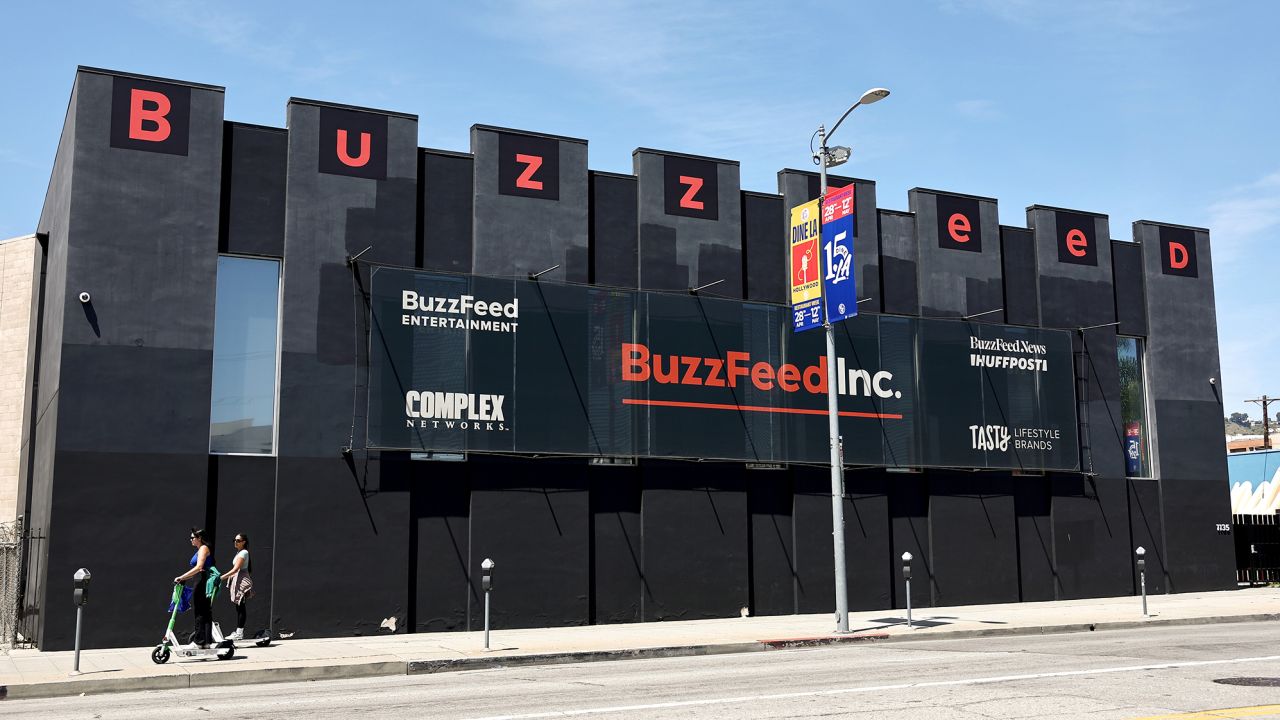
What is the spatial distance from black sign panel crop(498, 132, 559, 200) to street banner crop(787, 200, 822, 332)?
5.36 metres

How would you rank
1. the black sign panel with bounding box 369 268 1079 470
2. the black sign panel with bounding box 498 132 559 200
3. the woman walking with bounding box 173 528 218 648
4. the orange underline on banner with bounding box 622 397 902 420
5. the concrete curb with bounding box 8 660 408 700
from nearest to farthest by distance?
the concrete curb with bounding box 8 660 408 700 → the woman walking with bounding box 173 528 218 648 → the black sign panel with bounding box 369 268 1079 470 → the black sign panel with bounding box 498 132 559 200 → the orange underline on banner with bounding box 622 397 902 420

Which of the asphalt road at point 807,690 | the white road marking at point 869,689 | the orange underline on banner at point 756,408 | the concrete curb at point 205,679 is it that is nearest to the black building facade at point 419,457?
the orange underline on banner at point 756,408

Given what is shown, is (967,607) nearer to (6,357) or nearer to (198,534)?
(198,534)

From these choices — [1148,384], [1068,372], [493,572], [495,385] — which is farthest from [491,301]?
[1148,384]

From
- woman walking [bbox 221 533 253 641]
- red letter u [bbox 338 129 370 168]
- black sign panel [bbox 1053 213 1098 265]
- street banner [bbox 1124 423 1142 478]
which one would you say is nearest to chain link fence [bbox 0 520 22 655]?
woman walking [bbox 221 533 253 641]

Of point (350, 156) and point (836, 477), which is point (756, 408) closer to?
point (836, 477)

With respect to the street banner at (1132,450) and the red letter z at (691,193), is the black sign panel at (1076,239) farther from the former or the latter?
the red letter z at (691,193)

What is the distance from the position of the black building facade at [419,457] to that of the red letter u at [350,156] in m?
0.05

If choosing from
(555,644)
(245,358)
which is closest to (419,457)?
(245,358)

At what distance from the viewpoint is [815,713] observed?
1055cm

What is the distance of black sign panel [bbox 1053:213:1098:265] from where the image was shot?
30.0m

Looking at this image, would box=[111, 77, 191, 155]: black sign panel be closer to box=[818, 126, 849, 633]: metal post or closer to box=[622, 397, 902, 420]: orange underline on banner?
box=[622, 397, 902, 420]: orange underline on banner

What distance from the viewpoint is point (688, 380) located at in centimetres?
2467

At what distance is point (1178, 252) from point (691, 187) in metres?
15.2
